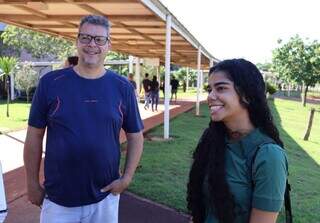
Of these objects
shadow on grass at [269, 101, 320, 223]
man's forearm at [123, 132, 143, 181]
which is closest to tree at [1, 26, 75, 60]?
shadow on grass at [269, 101, 320, 223]

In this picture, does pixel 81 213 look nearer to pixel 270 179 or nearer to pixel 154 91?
pixel 270 179

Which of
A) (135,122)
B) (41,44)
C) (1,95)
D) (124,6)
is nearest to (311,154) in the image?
(124,6)

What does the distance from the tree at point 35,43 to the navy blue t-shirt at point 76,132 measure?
1495 inches

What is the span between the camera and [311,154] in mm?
14633

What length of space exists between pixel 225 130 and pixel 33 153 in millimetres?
1412

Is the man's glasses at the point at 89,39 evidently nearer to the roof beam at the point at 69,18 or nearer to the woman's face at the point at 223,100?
the woman's face at the point at 223,100

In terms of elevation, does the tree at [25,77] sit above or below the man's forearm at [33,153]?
below

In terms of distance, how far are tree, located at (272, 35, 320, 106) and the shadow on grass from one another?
30.5 metres

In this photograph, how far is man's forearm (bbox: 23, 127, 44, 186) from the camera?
Answer: 329 cm

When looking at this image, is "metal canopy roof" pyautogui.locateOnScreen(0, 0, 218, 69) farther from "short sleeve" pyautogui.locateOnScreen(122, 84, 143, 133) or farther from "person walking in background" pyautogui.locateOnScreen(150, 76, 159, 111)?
"person walking in background" pyautogui.locateOnScreen(150, 76, 159, 111)

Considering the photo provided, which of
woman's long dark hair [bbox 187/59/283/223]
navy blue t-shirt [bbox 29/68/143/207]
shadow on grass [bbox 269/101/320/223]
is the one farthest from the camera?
shadow on grass [bbox 269/101/320/223]

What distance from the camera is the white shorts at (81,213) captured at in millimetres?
3170

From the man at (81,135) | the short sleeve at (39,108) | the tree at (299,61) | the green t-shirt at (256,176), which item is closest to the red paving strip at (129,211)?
the man at (81,135)

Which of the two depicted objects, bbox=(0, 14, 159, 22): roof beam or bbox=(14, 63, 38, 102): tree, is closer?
bbox=(0, 14, 159, 22): roof beam
